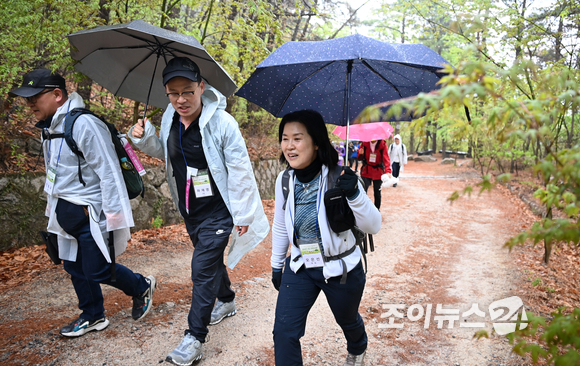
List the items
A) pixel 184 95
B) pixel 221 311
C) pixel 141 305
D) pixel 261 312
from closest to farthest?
pixel 184 95 < pixel 141 305 < pixel 221 311 < pixel 261 312

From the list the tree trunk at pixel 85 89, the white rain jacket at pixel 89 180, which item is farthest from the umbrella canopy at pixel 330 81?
the tree trunk at pixel 85 89

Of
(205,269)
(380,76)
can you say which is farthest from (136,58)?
(380,76)

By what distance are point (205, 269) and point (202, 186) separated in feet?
2.29

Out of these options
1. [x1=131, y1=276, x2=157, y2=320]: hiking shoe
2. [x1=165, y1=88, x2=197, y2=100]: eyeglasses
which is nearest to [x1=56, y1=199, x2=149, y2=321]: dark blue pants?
[x1=131, y1=276, x2=157, y2=320]: hiking shoe

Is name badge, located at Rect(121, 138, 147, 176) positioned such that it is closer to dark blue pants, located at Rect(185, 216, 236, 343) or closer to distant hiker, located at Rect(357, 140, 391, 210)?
dark blue pants, located at Rect(185, 216, 236, 343)

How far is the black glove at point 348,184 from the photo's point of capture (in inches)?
89.0

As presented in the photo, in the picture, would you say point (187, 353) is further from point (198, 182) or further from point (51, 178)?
point (51, 178)

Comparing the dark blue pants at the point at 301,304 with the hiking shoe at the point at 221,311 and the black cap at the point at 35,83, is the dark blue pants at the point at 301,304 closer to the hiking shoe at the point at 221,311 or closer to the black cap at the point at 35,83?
the hiking shoe at the point at 221,311

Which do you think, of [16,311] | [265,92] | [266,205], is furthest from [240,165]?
[266,205]

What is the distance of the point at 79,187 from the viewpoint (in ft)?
10.7

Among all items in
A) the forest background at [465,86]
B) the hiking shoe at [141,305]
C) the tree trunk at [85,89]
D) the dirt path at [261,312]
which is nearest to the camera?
the forest background at [465,86]

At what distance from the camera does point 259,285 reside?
17.1 feet

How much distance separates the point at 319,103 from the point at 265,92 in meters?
0.49

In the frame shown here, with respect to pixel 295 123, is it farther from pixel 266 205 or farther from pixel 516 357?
pixel 266 205
